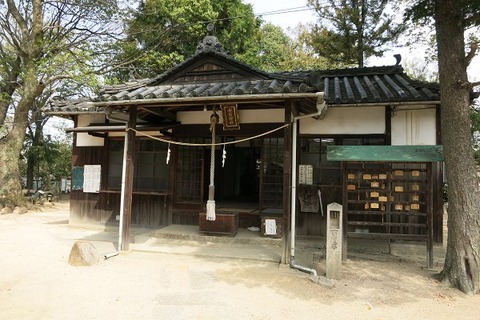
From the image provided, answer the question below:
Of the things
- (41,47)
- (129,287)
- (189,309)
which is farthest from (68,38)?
(189,309)

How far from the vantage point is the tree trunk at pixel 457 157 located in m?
5.10

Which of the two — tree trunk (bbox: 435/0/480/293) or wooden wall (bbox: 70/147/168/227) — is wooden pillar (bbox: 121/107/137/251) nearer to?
wooden wall (bbox: 70/147/168/227)

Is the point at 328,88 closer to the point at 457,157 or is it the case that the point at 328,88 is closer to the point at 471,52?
the point at 471,52

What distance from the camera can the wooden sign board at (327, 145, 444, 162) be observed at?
616 cm

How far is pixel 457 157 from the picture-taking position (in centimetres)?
525

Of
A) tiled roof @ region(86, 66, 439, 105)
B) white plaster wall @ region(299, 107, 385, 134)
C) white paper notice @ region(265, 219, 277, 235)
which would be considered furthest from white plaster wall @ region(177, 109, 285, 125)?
white paper notice @ region(265, 219, 277, 235)

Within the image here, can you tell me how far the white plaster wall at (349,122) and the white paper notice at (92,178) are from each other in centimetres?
672

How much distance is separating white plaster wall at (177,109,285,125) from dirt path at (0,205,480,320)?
398cm

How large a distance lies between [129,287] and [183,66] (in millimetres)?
6154

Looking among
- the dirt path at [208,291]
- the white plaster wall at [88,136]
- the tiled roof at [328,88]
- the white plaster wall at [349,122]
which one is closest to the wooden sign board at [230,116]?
the tiled roof at [328,88]

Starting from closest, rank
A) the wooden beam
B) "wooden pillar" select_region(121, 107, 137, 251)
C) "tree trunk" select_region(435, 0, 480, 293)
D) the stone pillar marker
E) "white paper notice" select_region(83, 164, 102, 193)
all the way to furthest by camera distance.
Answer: "tree trunk" select_region(435, 0, 480, 293), the stone pillar marker, "wooden pillar" select_region(121, 107, 137, 251), the wooden beam, "white paper notice" select_region(83, 164, 102, 193)

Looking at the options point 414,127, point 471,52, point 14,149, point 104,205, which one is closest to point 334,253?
point 471,52

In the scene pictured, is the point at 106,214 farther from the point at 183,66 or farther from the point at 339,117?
the point at 339,117

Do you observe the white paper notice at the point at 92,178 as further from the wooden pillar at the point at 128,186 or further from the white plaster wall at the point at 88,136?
the wooden pillar at the point at 128,186
